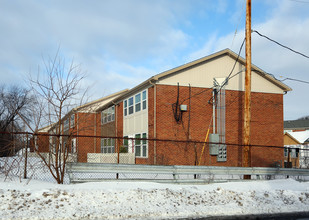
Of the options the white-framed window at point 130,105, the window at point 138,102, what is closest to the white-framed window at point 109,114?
the white-framed window at point 130,105

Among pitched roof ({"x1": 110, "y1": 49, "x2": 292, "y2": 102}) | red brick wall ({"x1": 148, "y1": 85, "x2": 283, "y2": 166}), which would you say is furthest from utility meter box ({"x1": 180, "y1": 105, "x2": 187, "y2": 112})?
pitched roof ({"x1": 110, "y1": 49, "x2": 292, "y2": 102})

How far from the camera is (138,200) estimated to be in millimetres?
8766

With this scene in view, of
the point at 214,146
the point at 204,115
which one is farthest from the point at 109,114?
the point at 214,146

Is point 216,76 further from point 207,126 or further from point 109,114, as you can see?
point 109,114

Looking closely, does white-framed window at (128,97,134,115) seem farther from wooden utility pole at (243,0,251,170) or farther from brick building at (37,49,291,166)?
wooden utility pole at (243,0,251,170)

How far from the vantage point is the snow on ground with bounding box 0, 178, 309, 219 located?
770 cm

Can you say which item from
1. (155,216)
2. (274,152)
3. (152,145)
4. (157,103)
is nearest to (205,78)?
(157,103)

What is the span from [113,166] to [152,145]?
9.45 metres

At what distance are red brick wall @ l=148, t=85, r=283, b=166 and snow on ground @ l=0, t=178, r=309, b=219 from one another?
8.63 metres

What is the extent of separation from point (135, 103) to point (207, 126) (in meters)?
5.90

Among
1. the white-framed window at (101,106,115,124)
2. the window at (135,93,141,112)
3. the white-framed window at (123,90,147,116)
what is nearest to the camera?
the white-framed window at (123,90,147,116)

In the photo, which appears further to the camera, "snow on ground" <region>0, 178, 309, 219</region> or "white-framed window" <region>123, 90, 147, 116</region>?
"white-framed window" <region>123, 90, 147, 116</region>

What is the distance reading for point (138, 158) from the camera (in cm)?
2233

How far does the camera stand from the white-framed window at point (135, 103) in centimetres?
2255
